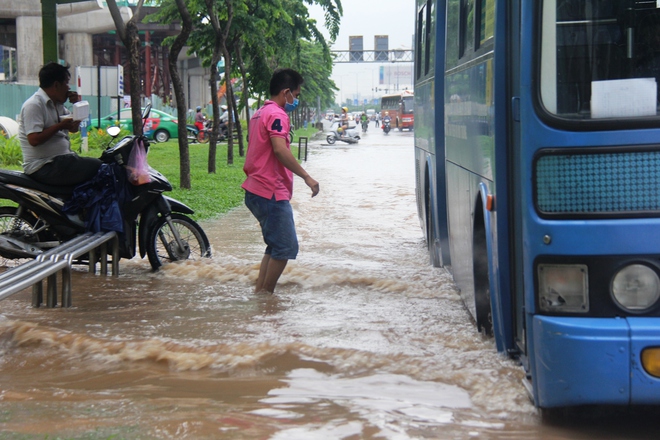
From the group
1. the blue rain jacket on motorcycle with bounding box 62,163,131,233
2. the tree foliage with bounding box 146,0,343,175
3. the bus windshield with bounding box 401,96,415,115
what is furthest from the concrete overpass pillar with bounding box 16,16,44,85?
the blue rain jacket on motorcycle with bounding box 62,163,131,233

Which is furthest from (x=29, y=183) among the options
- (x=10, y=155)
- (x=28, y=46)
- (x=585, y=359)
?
(x=28, y=46)

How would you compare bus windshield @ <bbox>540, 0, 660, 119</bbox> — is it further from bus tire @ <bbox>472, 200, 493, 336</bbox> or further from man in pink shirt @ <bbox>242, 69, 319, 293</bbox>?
man in pink shirt @ <bbox>242, 69, 319, 293</bbox>

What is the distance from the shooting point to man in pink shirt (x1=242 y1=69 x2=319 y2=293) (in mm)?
7023

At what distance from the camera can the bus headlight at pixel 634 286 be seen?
12.4 ft

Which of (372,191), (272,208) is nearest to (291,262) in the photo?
(272,208)

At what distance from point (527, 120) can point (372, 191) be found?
15.1 metres

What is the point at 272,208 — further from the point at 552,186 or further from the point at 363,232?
the point at 363,232

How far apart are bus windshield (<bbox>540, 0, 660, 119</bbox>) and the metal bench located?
11.2 ft

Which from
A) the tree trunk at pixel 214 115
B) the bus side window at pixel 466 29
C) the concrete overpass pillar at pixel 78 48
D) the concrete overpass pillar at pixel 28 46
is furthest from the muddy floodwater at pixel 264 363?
Answer: the concrete overpass pillar at pixel 78 48

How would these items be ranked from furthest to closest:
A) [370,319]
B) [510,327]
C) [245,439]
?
[370,319]
[510,327]
[245,439]

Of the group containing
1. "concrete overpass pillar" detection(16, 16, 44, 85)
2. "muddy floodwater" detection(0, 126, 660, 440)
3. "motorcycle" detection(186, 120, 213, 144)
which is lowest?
"muddy floodwater" detection(0, 126, 660, 440)

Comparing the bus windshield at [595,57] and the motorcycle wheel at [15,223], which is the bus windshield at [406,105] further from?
the bus windshield at [595,57]

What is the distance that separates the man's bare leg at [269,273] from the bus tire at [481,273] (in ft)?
6.65

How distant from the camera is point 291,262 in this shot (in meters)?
9.47
